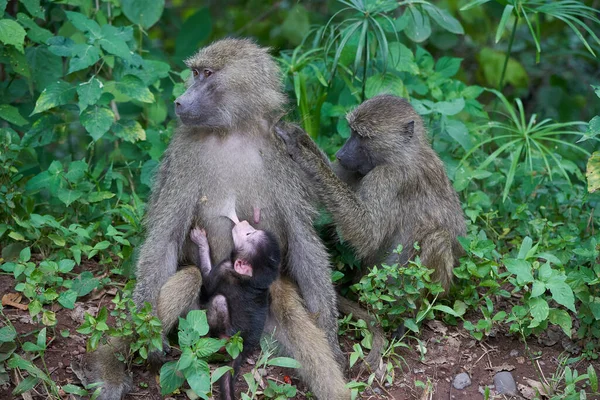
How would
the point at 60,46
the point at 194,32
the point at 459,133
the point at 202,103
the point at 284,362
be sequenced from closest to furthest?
the point at 284,362 < the point at 202,103 < the point at 60,46 < the point at 459,133 < the point at 194,32

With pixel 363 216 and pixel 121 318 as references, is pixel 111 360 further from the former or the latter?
pixel 363 216

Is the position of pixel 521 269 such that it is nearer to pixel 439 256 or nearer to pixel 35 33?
pixel 439 256

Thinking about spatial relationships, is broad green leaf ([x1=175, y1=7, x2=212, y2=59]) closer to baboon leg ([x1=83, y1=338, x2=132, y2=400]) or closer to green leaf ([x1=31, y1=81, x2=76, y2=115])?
green leaf ([x1=31, y1=81, x2=76, y2=115])

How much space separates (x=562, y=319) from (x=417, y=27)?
203 centimetres

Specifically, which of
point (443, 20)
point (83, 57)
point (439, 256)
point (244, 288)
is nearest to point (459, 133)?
point (443, 20)

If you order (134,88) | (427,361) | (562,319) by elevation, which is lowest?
(427,361)

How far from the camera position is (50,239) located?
398 centimetres

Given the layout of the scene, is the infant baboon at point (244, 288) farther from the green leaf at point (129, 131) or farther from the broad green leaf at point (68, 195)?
the green leaf at point (129, 131)

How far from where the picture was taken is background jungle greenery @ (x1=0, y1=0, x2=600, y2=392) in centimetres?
364

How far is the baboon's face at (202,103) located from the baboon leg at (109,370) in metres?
1.01

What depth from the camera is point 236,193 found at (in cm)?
361

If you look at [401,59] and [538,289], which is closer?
[538,289]

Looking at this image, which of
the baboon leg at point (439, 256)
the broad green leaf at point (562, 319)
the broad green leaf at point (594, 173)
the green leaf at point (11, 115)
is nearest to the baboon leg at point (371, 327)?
the baboon leg at point (439, 256)

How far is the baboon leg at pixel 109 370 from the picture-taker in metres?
3.21
